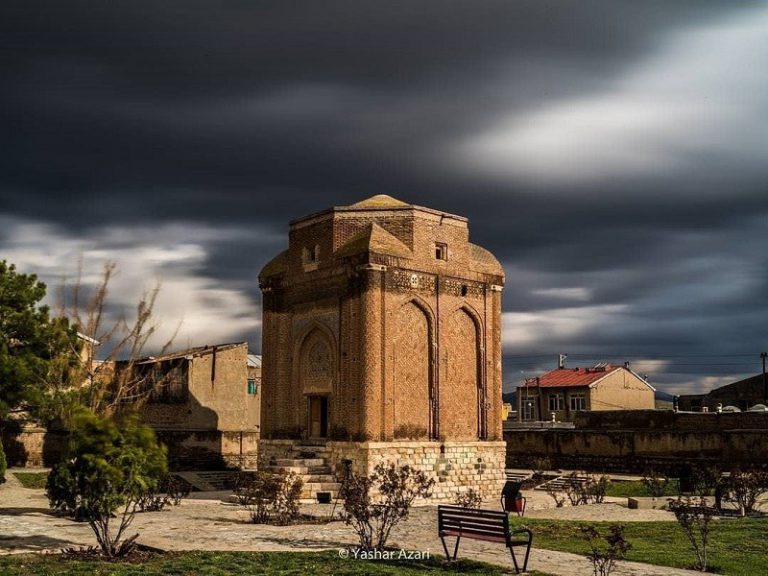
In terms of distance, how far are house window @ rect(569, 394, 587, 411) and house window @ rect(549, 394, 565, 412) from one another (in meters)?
0.99

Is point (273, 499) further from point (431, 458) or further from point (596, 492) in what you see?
point (596, 492)

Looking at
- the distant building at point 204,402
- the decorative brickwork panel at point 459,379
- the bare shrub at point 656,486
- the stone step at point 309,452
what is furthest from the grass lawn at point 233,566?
the distant building at point 204,402

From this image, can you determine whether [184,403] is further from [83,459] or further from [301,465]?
[83,459]

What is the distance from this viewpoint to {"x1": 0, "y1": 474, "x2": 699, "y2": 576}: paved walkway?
12633 mm

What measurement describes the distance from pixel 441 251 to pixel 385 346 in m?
4.05

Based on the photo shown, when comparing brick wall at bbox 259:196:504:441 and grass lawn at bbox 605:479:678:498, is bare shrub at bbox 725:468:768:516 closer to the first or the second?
grass lawn at bbox 605:479:678:498

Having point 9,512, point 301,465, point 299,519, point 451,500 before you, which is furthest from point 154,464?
point 451,500

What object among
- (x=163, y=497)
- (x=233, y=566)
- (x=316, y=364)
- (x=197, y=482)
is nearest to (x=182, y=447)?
(x=197, y=482)

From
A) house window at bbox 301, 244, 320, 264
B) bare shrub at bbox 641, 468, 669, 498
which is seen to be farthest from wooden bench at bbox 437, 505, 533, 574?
house window at bbox 301, 244, 320, 264

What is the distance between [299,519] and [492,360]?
10.9m

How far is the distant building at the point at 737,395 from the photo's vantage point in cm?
4981

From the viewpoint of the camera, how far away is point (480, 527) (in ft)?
39.3

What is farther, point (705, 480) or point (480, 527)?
point (705, 480)

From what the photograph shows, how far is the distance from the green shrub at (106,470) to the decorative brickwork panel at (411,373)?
11.8 metres
